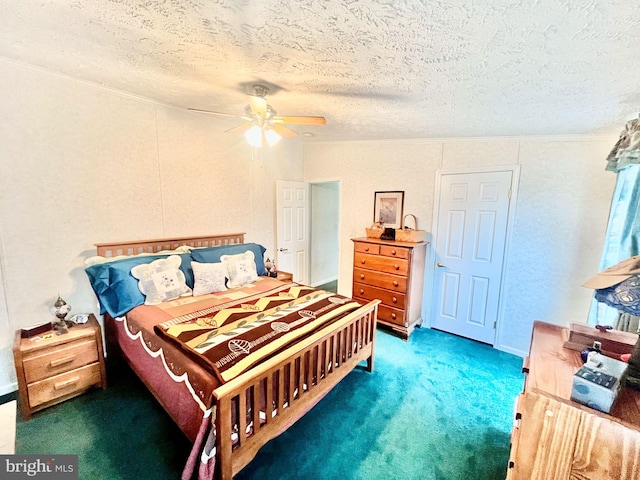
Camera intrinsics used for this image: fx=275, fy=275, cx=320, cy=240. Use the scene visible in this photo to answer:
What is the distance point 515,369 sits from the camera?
283 centimetres

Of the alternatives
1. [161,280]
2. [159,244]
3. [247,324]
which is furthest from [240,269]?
[247,324]

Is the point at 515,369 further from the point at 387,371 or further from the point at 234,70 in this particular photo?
the point at 234,70

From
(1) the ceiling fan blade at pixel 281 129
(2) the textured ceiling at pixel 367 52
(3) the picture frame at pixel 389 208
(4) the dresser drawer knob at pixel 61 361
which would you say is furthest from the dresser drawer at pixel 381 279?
(4) the dresser drawer knob at pixel 61 361

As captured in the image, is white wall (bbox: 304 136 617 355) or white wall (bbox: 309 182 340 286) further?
white wall (bbox: 309 182 340 286)

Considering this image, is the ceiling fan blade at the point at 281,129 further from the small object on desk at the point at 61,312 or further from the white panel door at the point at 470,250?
the small object on desk at the point at 61,312

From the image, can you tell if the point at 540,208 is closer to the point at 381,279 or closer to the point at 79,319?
the point at 381,279

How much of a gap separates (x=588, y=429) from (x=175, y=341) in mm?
1960

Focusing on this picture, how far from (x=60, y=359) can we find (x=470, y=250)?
4.07 metres

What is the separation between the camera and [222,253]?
3037mm

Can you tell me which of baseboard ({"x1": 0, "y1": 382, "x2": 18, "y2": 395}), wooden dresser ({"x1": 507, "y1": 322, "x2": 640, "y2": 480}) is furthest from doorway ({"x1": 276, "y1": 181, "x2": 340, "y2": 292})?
wooden dresser ({"x1": 507, "y1": 322, "x2": 640, "y2": 480})

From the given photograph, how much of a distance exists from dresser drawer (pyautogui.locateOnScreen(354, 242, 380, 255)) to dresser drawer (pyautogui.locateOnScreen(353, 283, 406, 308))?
18.1 inches

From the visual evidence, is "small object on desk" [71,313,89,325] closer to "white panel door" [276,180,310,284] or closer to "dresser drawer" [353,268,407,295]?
"white panel door" [276,180,310,284]

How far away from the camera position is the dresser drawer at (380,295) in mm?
3375

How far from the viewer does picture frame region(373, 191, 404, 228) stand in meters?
3.78
